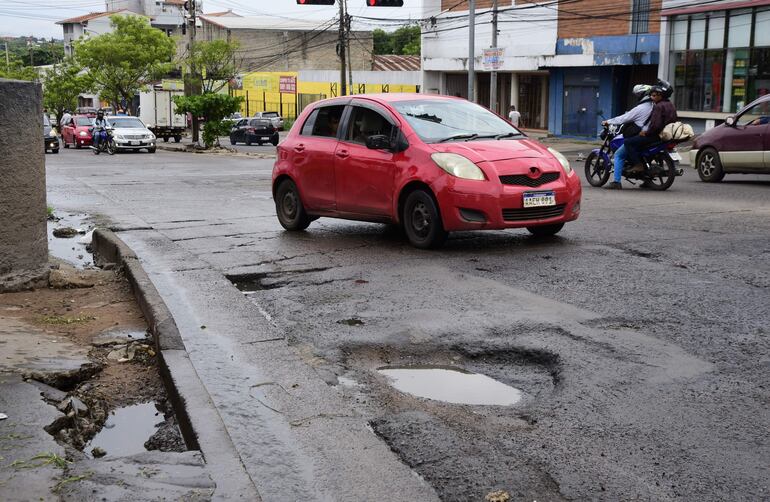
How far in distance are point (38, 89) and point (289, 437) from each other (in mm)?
4533

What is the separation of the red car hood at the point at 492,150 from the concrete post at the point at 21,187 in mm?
3914

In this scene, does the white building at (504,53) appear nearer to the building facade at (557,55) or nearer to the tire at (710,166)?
the building facade at (557,55)

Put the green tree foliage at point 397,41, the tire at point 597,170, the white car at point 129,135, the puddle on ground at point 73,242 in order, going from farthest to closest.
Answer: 1. the green tree foliage at point 397,41
2. the white car at point 129,135
3. the tire at point 597,170
4. the puddle on ground at point 73,242

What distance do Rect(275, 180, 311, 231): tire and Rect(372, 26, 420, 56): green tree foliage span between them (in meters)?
95.0

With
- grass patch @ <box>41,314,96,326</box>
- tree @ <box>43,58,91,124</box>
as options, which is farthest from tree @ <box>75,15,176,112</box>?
grass patch @ <box>41,314,96,326</box>

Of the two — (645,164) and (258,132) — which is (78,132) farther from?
(645,164)

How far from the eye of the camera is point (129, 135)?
3822cm

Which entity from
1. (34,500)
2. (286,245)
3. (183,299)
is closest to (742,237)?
(286,245)

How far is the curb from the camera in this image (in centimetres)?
377

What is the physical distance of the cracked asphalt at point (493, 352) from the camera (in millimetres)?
3887

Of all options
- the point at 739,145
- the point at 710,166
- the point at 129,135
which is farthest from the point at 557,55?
the point at 739,145

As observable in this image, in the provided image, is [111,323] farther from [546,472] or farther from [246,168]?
[246,168]

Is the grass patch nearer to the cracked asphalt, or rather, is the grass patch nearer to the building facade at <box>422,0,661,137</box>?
the cracked asphalt

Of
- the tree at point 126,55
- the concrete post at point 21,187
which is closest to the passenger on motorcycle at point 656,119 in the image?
the concrete post at point 21,187
